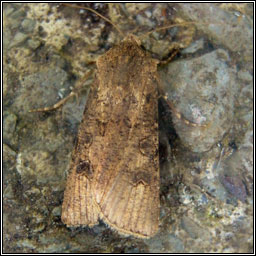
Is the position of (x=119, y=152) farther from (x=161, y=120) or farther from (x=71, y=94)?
(x=71, y=94)

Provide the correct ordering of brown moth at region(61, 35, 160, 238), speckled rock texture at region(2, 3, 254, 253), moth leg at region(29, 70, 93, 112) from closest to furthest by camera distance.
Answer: brown moth at region(61, 35, 160, 238), speckled rock texture at region(2, 3, 254, 253), moth leg at region(29, 70, 93, 112)

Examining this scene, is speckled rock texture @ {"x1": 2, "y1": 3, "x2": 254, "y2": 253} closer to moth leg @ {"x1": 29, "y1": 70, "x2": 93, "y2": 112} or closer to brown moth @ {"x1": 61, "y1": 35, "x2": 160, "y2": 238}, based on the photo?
moth leg @ {"x1": 29, "y1": 70, "x2": 93, "y2": 112}

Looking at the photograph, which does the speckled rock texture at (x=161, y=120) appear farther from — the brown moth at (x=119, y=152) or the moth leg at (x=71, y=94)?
the brown moth at (x=119, y=152)

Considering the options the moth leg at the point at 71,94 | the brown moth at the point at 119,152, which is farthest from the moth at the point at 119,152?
the moth leg at the point at 71,94

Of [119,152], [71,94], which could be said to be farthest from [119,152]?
[71,94]

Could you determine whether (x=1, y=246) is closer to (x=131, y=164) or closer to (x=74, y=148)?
(x=74, y=148)

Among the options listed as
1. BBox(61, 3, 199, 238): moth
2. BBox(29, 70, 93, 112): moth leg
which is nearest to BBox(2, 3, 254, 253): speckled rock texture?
BBox(29, 70, 93, 112): moth leg
